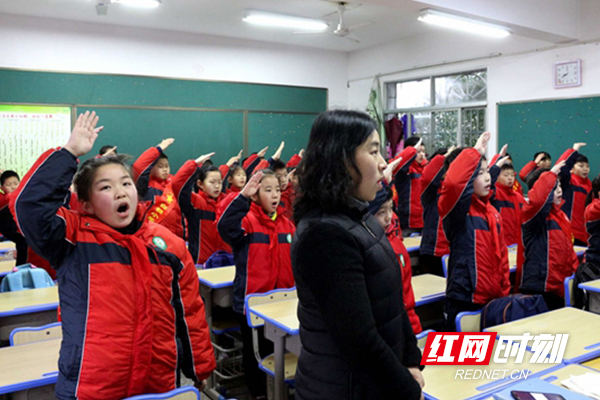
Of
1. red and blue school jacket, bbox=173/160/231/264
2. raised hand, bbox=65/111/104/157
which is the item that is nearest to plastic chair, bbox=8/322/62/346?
raised hand, bbox=65/111/104/157

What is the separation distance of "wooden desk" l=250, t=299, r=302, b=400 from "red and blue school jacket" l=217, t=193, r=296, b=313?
Answer: 390mm

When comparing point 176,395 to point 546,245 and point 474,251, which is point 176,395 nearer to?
point 474,251

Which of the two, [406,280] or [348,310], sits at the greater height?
[348,310]

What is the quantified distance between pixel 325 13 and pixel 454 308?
4.85 meters

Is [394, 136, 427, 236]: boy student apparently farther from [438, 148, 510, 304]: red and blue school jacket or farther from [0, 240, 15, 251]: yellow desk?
[0, 240, 15, 251]: yellow desk

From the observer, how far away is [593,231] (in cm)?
314

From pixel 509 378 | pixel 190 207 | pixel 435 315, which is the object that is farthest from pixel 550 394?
pixel 190 207

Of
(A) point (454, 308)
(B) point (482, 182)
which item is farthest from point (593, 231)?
(A) point (454, 308)

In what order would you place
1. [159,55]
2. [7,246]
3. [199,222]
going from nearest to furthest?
[199,222] < [7,246] < [159,55]

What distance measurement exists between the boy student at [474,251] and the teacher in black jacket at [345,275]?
149 centimetres

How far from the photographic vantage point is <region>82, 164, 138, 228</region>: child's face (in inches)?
63.6

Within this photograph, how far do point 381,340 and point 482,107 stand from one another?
649cm

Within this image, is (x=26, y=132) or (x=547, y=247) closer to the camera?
Answer: (x=547, y=247)

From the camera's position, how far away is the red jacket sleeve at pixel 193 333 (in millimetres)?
1728
